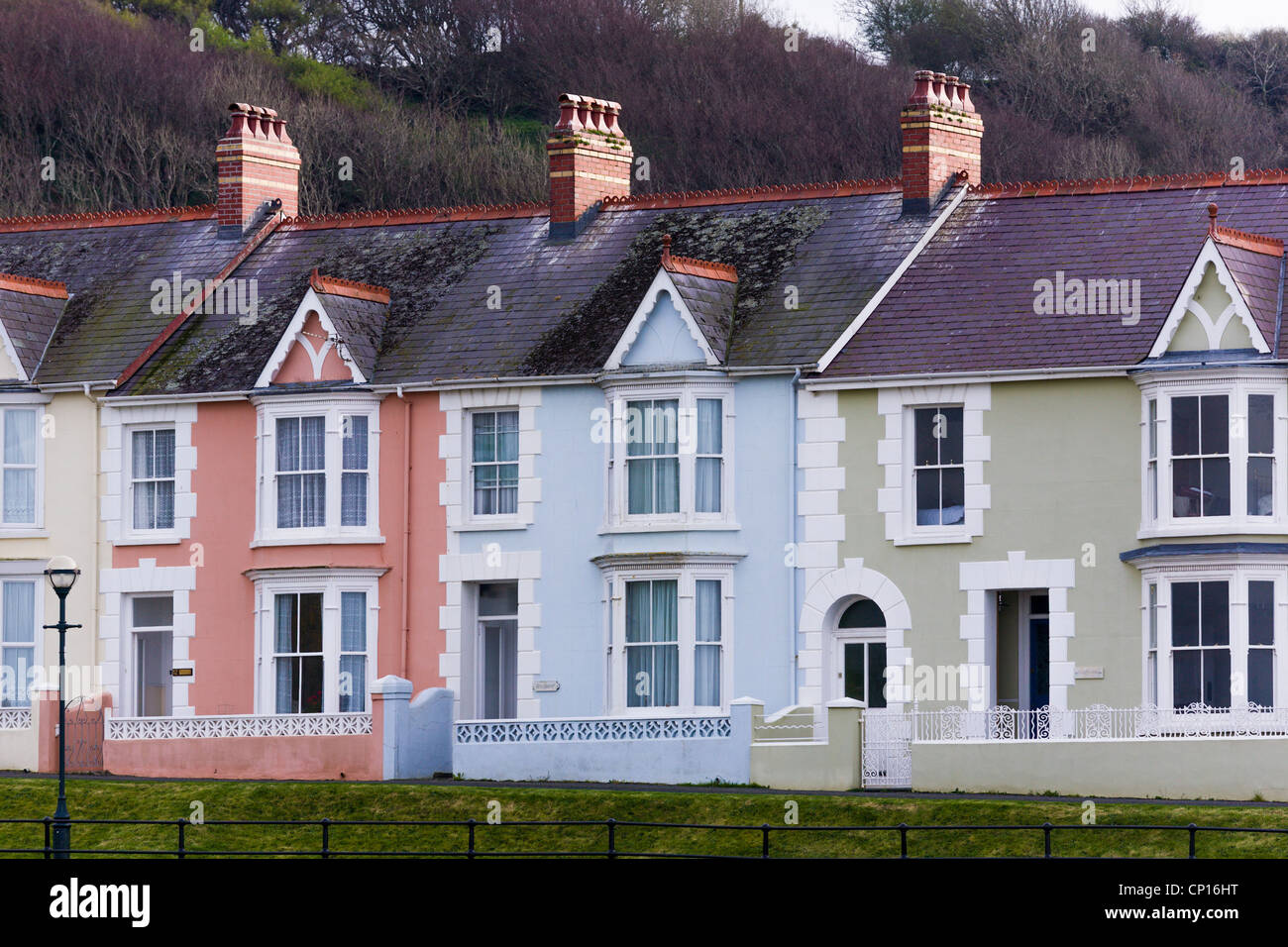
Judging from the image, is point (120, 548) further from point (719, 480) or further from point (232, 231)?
point (719, 480)

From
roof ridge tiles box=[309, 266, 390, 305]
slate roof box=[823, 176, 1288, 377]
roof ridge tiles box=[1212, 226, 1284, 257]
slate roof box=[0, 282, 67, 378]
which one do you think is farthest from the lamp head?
roof ridge tiles box=[1212, 226, 1284, 257]

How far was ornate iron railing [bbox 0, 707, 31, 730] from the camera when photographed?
44.4m

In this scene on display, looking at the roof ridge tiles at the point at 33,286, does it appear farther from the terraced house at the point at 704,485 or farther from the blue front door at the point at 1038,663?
the blue front door at the point at 1038,663

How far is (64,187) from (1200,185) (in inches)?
1829

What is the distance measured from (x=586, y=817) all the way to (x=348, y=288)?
12.1 metres

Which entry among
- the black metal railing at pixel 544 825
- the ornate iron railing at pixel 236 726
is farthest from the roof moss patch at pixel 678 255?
the black metal railing at pixel 544 825

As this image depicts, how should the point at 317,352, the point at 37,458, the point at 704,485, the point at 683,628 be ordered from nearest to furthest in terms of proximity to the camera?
the point at 683,628 → the point at 704,485 → the point at 317,352 → the point at 37,458

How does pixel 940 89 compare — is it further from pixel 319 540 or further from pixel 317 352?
pixel 319 540

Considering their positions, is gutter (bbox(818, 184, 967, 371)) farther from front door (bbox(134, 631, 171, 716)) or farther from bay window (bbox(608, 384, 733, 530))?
front door (bbox(134, 631, 171, 716))

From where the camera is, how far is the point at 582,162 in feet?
155

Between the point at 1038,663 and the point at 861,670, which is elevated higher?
the point at 1038,663

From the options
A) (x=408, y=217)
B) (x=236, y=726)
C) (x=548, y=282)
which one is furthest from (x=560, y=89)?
(x=236, y=726)

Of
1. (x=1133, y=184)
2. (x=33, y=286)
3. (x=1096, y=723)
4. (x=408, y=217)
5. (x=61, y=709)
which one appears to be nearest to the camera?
(x=61, y=709)

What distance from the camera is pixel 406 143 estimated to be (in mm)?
88438
